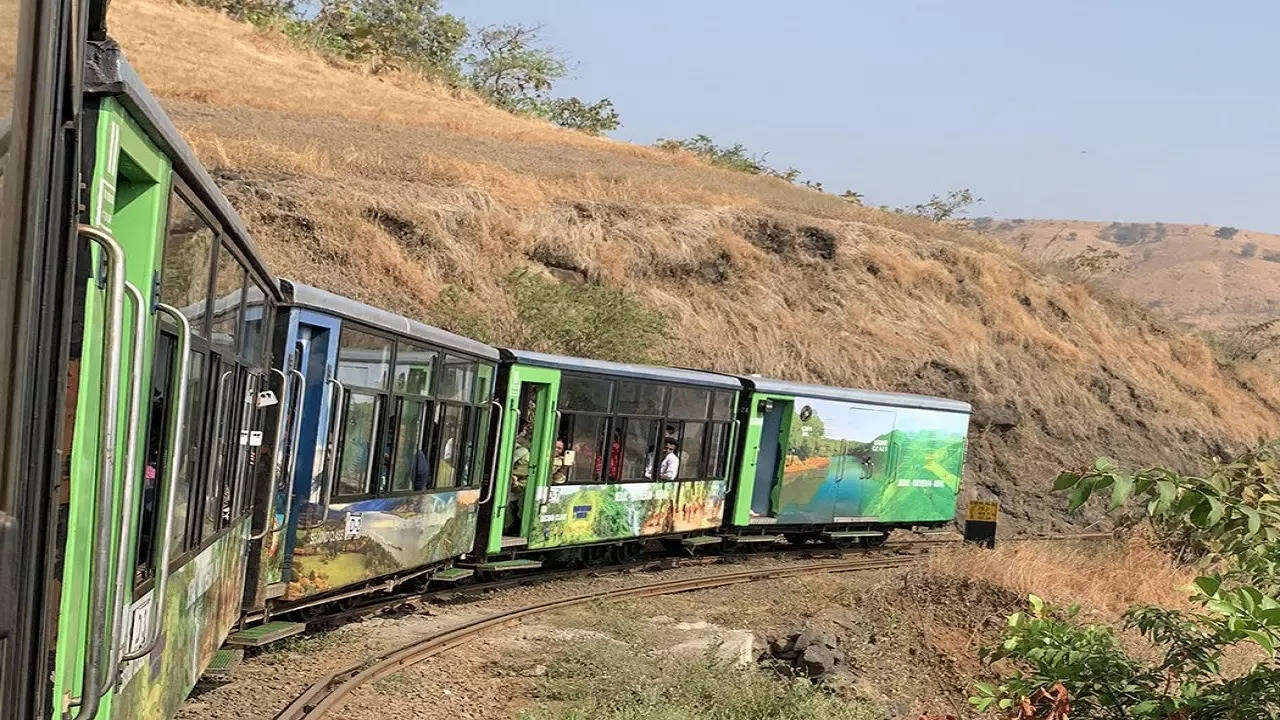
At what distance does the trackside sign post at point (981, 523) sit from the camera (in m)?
22.2

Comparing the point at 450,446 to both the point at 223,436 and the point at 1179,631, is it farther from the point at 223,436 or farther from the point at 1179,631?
the point at 1179,631

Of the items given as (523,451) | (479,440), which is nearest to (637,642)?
(479,440)

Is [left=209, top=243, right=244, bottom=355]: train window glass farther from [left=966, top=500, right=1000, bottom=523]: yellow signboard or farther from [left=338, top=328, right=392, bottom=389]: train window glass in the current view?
[left=966, top=500, right=1000, bottom=523]: yellow signboard

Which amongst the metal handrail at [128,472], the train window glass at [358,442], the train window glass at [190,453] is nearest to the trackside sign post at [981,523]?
the train window glass at [358,442]

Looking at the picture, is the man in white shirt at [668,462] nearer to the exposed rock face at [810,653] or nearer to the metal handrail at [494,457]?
the metal handrail at [494,457]

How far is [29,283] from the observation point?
226 cm

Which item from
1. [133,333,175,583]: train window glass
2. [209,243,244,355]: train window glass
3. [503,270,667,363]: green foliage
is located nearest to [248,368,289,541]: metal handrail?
[209,243,244,355]: train window glass

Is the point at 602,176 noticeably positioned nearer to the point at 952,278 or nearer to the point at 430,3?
the point at 952,278

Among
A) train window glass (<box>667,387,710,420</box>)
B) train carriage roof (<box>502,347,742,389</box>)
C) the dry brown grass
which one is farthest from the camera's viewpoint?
train window glass (<box>667,387,710,420</box>)

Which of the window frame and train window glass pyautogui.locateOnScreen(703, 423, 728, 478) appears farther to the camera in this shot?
train window glass pyautogui.locateOnScreen(703, 423, 728, 478)

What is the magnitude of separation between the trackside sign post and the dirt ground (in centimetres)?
355

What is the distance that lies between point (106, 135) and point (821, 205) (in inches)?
1936

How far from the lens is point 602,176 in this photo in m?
44.3

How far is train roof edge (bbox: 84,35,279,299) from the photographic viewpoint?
316 cm
